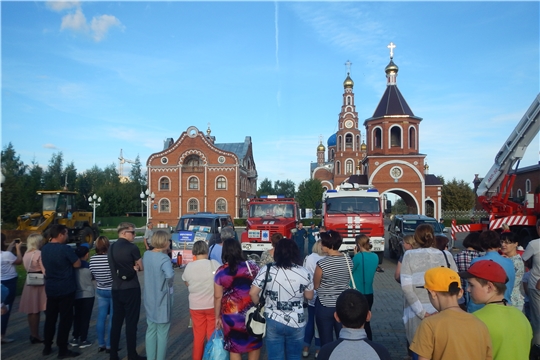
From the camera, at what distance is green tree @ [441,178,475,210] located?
60.7 meters

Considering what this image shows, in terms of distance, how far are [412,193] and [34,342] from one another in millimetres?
44017

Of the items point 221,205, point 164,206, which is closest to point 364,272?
point 221,205

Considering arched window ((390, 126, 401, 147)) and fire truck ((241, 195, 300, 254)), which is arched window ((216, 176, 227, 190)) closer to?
arched window ((390, 126, 401, 147))

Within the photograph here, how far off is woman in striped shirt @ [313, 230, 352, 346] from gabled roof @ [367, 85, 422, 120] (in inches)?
1795

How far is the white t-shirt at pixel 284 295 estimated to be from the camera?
460 centimetres

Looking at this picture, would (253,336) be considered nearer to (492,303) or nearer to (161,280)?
(161,280)

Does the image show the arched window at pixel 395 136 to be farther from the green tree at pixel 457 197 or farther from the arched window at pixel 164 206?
the arched window at pixel 164 206

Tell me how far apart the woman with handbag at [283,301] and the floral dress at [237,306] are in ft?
0.97

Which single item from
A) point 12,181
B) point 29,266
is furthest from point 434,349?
point 12,181

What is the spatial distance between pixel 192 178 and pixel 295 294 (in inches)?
1993

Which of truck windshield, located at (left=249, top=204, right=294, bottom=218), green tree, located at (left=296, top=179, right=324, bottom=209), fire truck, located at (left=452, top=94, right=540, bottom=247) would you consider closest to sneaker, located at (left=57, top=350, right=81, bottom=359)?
truck windshield, located at (left=249, top=204, right=294, bottom=218)

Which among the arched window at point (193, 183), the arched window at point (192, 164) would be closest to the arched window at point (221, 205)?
the arched window at point (193, 183)

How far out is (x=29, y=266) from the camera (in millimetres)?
7051

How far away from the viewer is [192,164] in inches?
2144
